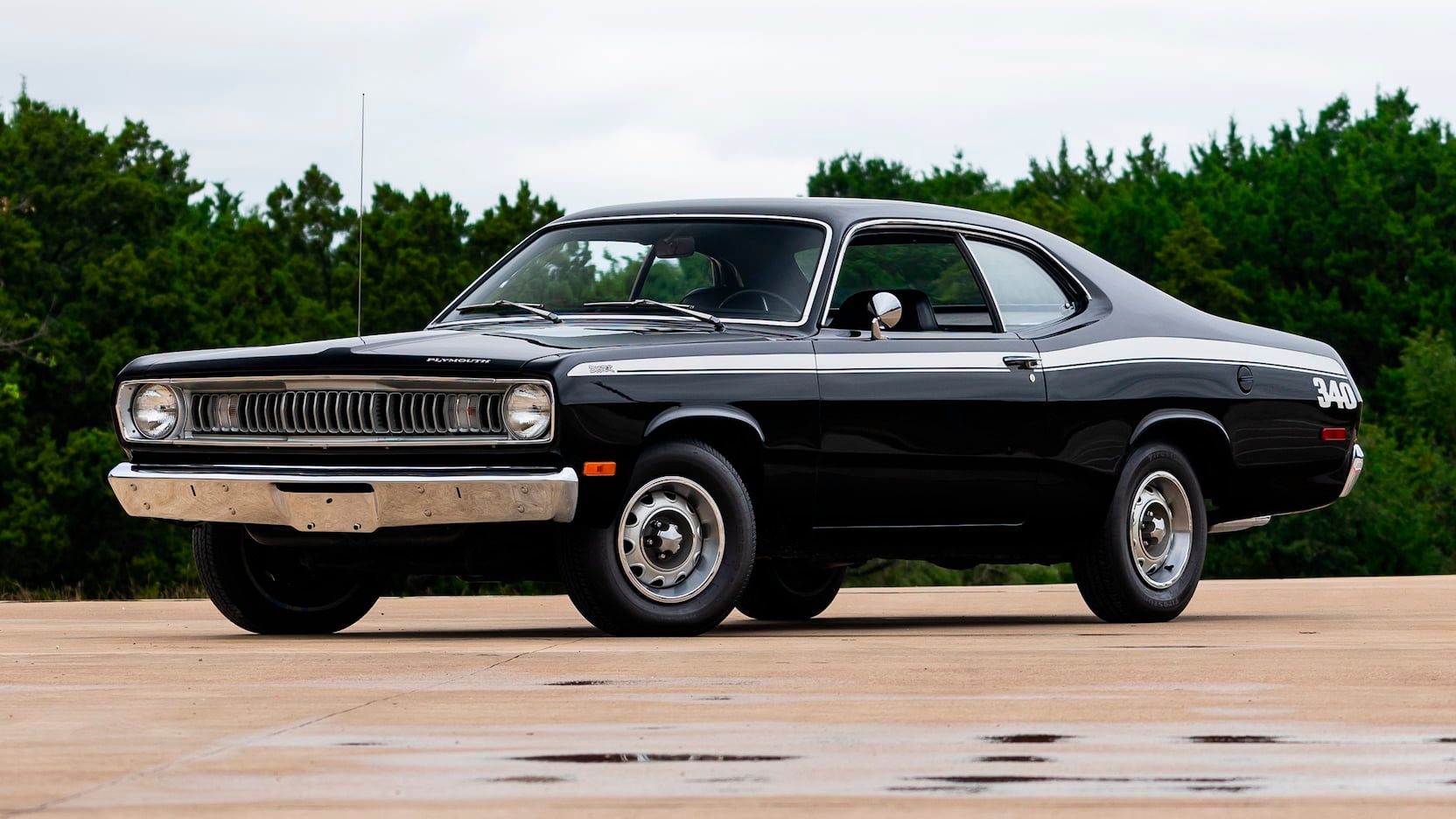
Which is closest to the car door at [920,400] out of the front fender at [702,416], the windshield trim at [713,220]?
the windshield trim at [713,220]

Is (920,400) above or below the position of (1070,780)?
above

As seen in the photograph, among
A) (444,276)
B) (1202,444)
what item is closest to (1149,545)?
(1202,444)

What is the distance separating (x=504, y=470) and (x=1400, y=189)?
75.0m

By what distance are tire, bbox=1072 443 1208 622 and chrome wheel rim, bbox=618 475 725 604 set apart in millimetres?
2166

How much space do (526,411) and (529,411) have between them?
0.05 feet

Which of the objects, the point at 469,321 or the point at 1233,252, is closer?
the point at 469,321

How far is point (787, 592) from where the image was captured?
12344 millimetres

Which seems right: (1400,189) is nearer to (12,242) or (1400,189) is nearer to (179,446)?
(12,242)

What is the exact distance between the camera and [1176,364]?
11164 millimetres

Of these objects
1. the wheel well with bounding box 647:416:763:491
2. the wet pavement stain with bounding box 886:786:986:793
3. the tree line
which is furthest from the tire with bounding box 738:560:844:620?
the tree line

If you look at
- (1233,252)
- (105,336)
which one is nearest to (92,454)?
(105,336)

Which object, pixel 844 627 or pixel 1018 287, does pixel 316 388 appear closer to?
pixel 844 627

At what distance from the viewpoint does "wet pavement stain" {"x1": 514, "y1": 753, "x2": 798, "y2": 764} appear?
5.47 metres

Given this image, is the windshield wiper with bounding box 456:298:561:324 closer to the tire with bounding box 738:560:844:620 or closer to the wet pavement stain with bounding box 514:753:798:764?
the tire with bounding box 738:560:844:620
